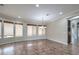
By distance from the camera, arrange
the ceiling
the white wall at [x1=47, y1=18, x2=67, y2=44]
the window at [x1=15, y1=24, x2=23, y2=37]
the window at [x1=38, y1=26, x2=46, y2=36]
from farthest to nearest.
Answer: the window at [x1=38, y1=26, x2=46, y2=36] → the white wall at [x1=47, y1=18, x2=67, y2=44] → the window at [x1=15, y1=24, x2=23, y2=37] → the ceiling

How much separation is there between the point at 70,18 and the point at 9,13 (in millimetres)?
1482

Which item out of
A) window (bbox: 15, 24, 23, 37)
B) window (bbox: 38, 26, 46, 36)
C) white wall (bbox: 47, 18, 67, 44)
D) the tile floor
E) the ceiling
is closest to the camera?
the ceiling

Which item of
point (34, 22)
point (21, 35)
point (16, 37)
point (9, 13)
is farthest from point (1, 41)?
point (34, 22)

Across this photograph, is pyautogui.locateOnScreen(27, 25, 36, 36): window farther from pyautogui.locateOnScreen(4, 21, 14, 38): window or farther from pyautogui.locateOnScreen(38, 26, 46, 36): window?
pyautogui.locateOnScreen(4, 21, 14, 38): window

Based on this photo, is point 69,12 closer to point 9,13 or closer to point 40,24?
point 40,24

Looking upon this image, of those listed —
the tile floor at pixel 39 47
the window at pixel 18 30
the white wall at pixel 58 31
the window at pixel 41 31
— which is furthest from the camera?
the window at pixel 41 31

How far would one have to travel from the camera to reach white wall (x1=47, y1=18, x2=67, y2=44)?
8.05ft

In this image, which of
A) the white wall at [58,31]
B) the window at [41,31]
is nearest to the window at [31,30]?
the window at [41,31]

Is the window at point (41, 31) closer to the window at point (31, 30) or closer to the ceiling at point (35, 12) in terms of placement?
the window at point (31, 30)

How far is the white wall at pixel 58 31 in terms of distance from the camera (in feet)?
8.05

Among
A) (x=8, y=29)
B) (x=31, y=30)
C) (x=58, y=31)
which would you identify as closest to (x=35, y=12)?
A: (x=31, y=30)

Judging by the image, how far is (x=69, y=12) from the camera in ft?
7.16

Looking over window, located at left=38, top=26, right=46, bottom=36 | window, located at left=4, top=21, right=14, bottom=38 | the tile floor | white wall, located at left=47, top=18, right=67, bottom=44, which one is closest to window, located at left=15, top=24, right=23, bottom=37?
window, located at left=4, top=21, right=14, bottom=38
